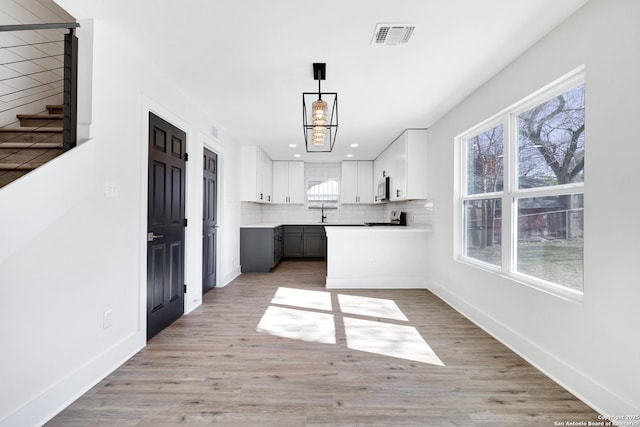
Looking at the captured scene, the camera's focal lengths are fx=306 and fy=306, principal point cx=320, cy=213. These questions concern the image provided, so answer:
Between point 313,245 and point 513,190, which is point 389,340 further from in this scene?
point 313,245

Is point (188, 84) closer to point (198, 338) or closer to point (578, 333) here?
point (198, 338)

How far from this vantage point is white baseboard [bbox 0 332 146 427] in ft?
5.23

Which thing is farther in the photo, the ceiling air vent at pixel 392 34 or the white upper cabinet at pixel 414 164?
the white upper cabinet at pixel 414 164

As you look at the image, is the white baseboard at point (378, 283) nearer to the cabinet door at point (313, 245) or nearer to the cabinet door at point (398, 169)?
the cabinet door at point (398, 169)

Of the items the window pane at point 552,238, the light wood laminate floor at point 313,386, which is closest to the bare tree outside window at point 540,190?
the window pane at point 552,238

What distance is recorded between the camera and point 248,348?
8.56ft

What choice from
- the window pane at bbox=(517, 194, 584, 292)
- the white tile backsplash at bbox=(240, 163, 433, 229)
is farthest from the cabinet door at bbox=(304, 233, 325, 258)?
the window pane at bbox=(517, 194, 584, 292)

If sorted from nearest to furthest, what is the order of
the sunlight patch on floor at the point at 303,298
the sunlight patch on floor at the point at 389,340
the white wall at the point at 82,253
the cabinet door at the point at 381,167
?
the white wall at the point at 82,253, the sunlight patch on floor at the point at 389,340, the sunlight patch on floor at the point at 303,298, the cabinet door at the point at 381,167

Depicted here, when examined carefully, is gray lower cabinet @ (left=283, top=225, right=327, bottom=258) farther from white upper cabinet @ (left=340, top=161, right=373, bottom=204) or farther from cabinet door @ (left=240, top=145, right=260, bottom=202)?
cabinet door @ (left=240, top=145, right=260, bottom=202)

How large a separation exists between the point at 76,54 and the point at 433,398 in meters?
3.24

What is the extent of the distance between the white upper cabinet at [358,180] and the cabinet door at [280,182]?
1395 millimetres

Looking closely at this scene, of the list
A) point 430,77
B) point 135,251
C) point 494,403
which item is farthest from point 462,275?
point 135,251

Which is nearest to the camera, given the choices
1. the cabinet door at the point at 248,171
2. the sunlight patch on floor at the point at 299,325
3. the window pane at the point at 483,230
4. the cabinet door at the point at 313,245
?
the sunlight patch on floor at the point at 299,325

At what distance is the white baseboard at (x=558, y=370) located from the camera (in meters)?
1.73
